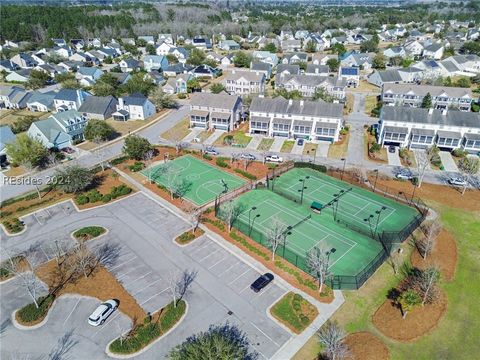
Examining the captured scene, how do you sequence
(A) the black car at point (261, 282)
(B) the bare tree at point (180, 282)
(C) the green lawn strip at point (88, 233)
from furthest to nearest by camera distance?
(C) the green lawn strip at point (88, 233), (A) the black car at point (261, 282), (B) the bare tree at point (180, 282)

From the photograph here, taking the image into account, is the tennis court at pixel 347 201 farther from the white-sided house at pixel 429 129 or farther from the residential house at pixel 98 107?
the residential house at pixel 98 107

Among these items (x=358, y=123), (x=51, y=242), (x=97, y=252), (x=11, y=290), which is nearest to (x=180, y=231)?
(x=97, y=252)

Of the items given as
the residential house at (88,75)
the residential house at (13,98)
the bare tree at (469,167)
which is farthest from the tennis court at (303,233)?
the residential house at (88,75)

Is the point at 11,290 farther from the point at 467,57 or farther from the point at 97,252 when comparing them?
the point at 467,57

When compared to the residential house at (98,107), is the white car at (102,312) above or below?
below

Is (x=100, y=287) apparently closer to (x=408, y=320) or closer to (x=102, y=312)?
(x=102, y=312)

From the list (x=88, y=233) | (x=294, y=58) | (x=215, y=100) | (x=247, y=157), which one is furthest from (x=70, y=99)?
(x=294, y=58)
